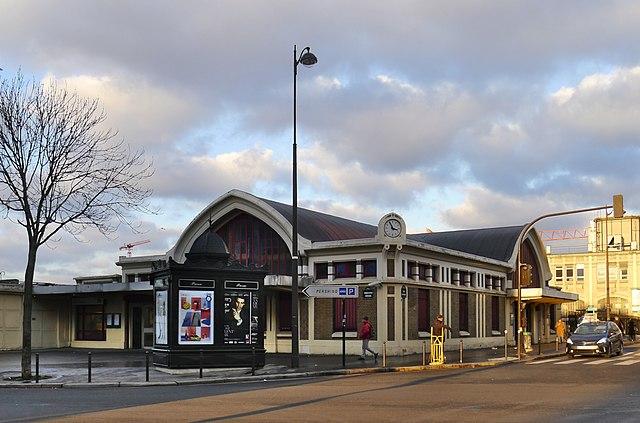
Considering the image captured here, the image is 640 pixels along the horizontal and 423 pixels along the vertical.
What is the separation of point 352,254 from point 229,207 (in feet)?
25.7

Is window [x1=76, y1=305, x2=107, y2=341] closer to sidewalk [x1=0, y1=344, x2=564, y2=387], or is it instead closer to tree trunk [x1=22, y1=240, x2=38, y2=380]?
sidewalk [x1=0, y1=344, x2=564, y2=387]

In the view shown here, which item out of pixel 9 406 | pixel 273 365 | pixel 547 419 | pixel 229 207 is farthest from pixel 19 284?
pixel 547 419

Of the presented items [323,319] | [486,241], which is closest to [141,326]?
[323,319]

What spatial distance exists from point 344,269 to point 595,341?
1142 centimetres

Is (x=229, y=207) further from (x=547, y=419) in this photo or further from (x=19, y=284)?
(x=547, y=419)

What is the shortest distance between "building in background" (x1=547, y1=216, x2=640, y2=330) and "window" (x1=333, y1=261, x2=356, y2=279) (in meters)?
66.0

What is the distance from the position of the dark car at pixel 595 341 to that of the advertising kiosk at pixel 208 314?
47.5 ft

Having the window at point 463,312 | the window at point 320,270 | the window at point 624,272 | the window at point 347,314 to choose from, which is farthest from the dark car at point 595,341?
the window at point 624,272

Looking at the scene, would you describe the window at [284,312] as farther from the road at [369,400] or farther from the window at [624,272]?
the window at [624,272]

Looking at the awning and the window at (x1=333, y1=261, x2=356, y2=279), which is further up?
the window at (x1=333, y1=261, x2=356, y2=279)

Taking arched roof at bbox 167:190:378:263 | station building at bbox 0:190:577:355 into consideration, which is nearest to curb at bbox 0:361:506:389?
station building at bbox 0:190:577:355

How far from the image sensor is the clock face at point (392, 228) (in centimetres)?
3478

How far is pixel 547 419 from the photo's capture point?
13156 mm

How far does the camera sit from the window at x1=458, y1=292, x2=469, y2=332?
41.5 m
